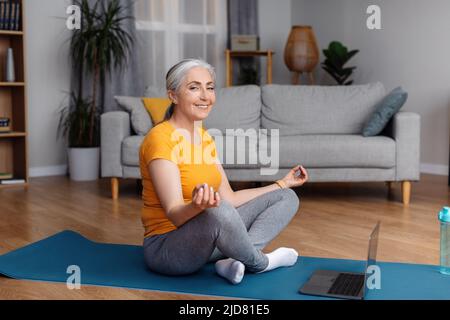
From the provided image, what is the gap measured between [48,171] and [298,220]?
2796 mm

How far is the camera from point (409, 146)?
407 centimetres

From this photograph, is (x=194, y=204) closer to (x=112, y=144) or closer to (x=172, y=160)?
(x=172, y=160)

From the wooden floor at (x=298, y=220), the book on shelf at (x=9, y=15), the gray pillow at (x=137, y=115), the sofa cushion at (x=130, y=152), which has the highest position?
the book on shelf at (x=9, y=15)

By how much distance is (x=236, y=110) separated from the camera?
4.66 m

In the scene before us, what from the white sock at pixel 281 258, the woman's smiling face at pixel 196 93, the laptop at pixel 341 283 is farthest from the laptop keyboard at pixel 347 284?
the woman's smiling face at pixel 196 93

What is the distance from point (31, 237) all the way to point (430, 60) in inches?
144

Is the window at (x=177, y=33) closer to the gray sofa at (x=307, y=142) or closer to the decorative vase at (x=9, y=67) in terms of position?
the decorative vase at (x=9, y=67)

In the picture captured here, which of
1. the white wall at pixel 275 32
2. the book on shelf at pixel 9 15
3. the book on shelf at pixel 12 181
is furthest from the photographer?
the white wall at pixel 275 32

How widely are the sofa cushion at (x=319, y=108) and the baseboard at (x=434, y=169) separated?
1098mm

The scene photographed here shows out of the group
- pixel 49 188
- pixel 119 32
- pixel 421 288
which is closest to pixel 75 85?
pixel 119 32

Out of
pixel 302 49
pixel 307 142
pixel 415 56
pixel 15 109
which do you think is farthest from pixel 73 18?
pixel 415 56

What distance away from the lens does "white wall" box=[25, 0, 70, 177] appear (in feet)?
17.6

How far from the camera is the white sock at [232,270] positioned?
2234 millimetres

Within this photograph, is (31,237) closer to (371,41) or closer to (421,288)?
(421,288)
